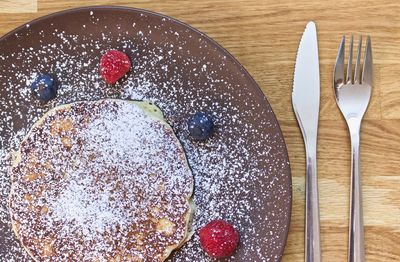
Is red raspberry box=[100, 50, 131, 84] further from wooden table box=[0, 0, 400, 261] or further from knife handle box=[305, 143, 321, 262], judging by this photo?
knife handle box=[305, 143, 321, 262]

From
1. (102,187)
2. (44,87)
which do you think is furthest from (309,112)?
(44,87)

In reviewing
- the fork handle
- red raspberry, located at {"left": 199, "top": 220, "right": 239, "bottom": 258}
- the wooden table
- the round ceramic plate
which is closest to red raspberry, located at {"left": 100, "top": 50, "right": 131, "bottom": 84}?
the round ceramic plate

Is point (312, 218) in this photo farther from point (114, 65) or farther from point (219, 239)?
point (114, 65)

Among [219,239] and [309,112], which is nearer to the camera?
[219,239]

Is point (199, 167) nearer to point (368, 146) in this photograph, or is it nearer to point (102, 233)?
point (102, 233)

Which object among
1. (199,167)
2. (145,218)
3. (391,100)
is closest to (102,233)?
(145,218)
